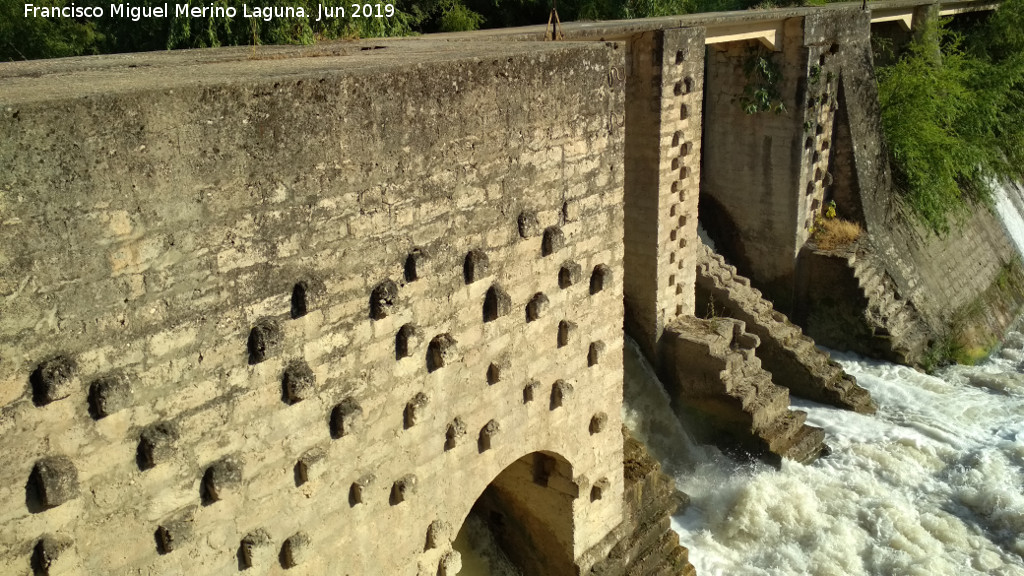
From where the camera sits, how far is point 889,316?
41.1 ft

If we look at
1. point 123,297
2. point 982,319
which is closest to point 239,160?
point 123,297

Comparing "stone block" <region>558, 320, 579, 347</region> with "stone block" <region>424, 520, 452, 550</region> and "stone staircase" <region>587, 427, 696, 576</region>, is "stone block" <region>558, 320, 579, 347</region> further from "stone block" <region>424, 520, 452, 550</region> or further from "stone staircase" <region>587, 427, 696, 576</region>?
"stone staircase" <region>587, 427, 696, 576</region>

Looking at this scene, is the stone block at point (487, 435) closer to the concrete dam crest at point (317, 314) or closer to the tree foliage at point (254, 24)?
the concrete dam crest at point (317, 314)

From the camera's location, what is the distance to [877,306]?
12.5m

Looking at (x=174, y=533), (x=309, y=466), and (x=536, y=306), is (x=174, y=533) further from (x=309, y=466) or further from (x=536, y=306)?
(x=536, y=306)

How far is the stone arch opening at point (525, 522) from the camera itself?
250 inches

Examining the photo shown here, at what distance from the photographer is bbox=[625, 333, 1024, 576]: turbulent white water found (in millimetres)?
8102

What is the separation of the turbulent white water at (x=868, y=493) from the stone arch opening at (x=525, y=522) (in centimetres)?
178

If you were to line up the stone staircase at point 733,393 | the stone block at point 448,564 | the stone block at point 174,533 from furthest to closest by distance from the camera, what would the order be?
1. the stone staircase at point 733,393
2. the stone block at point 448,564
3. the stone block at point 174,533

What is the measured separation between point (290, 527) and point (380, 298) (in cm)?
117

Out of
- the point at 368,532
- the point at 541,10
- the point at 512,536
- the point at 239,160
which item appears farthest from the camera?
the point at 541,10

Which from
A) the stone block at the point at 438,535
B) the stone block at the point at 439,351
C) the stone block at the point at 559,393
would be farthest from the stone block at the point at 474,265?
the stone block at the point at 438,535

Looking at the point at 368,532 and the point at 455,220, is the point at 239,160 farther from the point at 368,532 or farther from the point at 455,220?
the point at 368,532

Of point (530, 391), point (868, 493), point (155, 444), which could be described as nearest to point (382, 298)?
point (155, 444)
